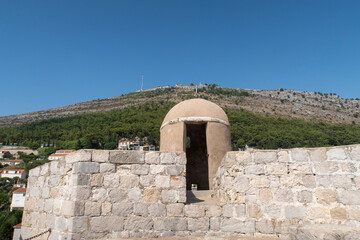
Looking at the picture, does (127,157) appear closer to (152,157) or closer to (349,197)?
(152,157)

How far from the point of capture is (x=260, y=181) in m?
3.92

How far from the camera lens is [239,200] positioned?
393 cm

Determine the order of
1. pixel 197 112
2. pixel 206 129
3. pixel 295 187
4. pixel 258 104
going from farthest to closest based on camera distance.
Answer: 1. pixel 258 104
2. pixel 197 112
3. pixel 206 129
4. pixel 295 187

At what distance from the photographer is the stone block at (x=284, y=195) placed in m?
3.78

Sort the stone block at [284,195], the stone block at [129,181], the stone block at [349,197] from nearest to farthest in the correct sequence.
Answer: the stone block at [349,197] < the stone block at [284,195] < the stone block at [129,181]

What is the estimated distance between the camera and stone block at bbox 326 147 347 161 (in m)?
3.67

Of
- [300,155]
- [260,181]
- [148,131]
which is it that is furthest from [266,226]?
[148,131]

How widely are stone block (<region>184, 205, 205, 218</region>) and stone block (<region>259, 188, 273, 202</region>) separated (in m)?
0.96

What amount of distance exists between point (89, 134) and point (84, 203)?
211ft

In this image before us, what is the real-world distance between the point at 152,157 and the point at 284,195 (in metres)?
2.21

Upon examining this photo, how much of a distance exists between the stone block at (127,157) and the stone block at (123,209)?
0.66m

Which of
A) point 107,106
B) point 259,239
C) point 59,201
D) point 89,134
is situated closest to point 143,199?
point 59,201

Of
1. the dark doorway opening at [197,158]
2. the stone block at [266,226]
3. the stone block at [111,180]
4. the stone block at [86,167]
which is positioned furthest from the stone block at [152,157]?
the dark doorway opening at [197,158]

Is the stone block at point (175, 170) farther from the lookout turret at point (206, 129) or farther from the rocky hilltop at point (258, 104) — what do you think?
the rocky hilltop at point (258, 104)
